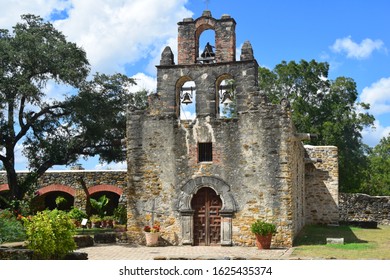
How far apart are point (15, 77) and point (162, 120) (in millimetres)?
6649

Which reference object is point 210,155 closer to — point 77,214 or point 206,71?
point 206,71

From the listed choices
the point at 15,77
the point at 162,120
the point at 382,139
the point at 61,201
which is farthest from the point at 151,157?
the point at 382,139

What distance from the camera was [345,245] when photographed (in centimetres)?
1753

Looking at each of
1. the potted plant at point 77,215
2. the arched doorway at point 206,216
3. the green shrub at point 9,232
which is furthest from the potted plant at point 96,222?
the green shrub at point 9,232

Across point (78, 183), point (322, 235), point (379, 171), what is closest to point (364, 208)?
point (322, 235)

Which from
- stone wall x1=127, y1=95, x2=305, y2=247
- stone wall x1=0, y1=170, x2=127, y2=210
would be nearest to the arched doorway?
stone wall x1=127, y1=95, x2=305, y2=247

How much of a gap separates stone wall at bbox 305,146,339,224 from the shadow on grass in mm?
1024

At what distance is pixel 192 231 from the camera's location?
18.3 meters

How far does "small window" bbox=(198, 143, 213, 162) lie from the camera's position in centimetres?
1850

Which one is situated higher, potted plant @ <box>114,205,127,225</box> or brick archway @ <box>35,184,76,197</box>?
brick archway @ <box>35,184,76,197</box>

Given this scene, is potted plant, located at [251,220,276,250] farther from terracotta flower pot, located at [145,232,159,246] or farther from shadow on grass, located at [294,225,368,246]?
terracotta flower pot, located at [145,232,159,246]

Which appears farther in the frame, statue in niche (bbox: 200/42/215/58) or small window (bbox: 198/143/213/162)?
statue in niche (bbox: 200/42/215/58)

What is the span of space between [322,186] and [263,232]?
36.3 feet

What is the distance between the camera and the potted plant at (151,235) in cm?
1839
